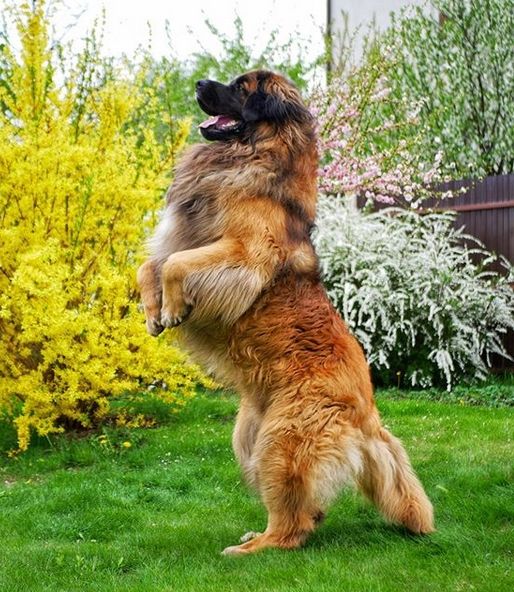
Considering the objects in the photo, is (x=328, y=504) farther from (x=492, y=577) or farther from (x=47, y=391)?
(x=47, y=391)

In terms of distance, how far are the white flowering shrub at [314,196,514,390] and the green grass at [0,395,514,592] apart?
Result: 2088mm

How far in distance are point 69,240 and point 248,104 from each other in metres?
3.29

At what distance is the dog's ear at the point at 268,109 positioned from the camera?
4.25m

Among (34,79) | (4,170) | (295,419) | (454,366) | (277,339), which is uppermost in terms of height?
(34,79)

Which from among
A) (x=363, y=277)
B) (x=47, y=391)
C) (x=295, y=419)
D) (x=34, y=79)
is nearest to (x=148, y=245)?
(x=295, y=419)

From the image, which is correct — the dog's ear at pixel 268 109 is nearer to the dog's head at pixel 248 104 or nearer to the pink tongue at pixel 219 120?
the dog's head at pixel 248 104

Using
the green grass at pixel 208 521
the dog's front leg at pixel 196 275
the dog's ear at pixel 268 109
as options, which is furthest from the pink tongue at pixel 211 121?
the green grass at pixel 208 521

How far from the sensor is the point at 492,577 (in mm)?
3629

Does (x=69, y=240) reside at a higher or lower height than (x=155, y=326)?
higher

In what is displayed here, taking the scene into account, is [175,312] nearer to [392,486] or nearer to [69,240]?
[392,486]

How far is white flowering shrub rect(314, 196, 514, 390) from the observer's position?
9859 millimetres

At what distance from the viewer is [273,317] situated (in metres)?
4.24

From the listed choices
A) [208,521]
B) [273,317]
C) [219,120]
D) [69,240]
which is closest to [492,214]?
[69,240]

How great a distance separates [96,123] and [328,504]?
4.96 meters
